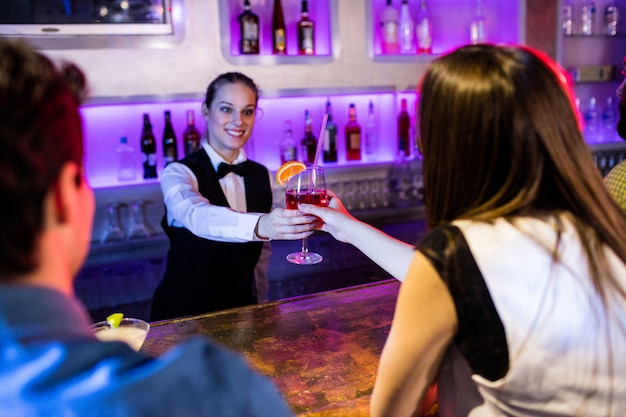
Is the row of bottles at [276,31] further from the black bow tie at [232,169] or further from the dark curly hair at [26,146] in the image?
the dark curly hair at [26,146]

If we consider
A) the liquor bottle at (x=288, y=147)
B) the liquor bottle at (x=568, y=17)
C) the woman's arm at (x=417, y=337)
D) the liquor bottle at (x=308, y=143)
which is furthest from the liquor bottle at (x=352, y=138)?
the woman's arm at (x=417, y=337)

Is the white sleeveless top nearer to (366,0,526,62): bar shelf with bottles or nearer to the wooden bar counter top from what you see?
the wooden bar counter top

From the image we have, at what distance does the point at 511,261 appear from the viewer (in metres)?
0.88

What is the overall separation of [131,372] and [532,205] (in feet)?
2.18

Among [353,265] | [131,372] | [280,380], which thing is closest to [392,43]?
[353,265]

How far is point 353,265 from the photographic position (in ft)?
12.1

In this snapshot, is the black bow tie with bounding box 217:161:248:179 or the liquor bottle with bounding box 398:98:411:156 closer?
the black bow tie with bounding box 217:161:248:179

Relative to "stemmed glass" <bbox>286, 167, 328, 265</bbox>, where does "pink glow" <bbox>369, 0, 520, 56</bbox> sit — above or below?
above

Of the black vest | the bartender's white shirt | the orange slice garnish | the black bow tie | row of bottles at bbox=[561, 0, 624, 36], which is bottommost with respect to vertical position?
the black vest

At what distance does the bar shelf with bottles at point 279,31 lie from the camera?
3.19m

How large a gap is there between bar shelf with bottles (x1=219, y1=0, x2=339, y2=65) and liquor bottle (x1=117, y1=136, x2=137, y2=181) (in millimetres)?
746

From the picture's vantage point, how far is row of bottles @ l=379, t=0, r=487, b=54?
143 inches

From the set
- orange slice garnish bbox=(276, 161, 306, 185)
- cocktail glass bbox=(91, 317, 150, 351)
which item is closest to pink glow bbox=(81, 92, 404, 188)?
orange slice garnish bbox=(276, 161, 306, 185)

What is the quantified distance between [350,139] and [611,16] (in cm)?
236
